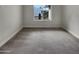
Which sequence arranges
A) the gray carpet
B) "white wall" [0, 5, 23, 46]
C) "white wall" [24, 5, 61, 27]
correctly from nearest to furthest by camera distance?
1. the gray carpet
2. "white wall" [0, 5, 23, 46]
3. "white wall" [24, 5, 61, 27]

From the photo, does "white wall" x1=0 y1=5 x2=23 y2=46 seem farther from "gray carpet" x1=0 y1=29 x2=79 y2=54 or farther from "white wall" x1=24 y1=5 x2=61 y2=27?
"white wall" x1=24 y1=5 x2=61 y2=27

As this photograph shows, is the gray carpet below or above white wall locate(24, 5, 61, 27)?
below

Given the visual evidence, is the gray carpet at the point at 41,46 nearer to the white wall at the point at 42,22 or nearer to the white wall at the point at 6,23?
the white wall at the point at 6,23

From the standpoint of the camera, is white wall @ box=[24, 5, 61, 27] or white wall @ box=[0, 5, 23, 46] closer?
white wall @ box=[0, 5, 23, 46]

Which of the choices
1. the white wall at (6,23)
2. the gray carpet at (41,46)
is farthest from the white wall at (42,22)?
the gray carpet at (41,46)

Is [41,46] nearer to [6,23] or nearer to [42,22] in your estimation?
[6,23]

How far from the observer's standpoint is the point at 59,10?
19.5 ft

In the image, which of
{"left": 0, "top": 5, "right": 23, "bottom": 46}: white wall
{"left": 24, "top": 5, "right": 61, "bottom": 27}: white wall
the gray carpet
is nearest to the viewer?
the gray carpet

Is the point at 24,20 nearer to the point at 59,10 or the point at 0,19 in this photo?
the point at 59,10

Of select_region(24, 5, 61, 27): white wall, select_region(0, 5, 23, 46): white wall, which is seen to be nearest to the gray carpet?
select_region(0, 5, 23, 46): white wall

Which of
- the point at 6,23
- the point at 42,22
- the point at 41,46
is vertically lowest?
the point at 41,46

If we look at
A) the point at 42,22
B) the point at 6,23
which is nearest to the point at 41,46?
the point at 6,23

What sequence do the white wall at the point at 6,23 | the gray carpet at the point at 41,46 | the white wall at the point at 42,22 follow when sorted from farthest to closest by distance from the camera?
the white wall at the point at 42,22 < the white wall at the point at 6,23 < the gray carpet at the point at 41,46
